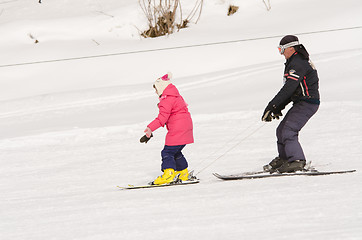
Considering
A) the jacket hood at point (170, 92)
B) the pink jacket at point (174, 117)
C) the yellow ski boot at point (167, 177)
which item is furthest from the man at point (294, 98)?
the yellow ski boot at point (167, 177)

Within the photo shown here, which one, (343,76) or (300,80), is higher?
(300,80)

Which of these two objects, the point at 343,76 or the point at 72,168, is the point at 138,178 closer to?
the point at 72,168

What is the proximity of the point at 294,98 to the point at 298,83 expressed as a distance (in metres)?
0.25

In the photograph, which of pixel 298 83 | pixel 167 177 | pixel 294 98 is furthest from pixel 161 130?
pixel 298 83

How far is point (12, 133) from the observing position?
Answer: 1028 centimetres

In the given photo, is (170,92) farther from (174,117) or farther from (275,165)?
(275,165)

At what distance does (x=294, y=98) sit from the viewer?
625 cm

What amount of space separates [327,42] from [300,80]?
7891 mm

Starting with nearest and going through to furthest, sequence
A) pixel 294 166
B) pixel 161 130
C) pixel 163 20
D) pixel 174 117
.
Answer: pixel 294 166 < pixel 174 117 < pixel 161 130 < pixel 163 20

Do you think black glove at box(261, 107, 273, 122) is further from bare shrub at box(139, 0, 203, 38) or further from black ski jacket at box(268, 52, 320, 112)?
bare shrub at box(139, 0, 203, 38)

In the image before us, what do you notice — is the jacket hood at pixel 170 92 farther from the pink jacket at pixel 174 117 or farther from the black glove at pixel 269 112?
the black glove at pixel 269 112

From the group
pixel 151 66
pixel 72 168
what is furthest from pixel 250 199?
pixel 151 66

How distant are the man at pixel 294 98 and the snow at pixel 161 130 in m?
0.34

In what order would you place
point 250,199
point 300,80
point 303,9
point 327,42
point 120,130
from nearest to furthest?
point 250,199
point 300,80
point 120,130
point 327,42
point 303,9
